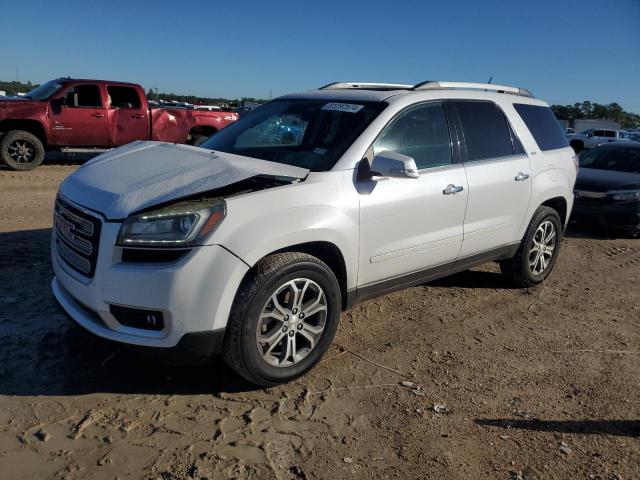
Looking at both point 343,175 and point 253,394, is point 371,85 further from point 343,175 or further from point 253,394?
point 253,394

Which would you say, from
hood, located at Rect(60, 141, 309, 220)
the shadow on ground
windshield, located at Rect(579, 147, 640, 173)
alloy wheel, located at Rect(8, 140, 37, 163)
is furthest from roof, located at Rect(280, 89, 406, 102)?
alloy wheel, located at Rect(8, 140, 37, 163)

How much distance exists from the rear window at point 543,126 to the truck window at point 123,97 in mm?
10059

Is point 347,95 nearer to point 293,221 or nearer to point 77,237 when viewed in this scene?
point 293,221

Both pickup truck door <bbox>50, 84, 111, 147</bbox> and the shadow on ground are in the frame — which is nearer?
the shadow on ground

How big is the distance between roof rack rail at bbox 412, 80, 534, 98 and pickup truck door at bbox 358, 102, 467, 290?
0.26 metres

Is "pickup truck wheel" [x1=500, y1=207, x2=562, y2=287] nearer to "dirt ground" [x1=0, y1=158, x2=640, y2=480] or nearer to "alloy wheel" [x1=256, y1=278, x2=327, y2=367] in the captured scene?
"dirt ground" [x1=0, y1=158, x2=640, y2=480]

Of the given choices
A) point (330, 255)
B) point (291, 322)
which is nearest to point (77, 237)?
point (291, 322)

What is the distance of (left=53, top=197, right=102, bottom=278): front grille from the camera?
10.3 ft

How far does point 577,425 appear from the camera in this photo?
10.6 ft

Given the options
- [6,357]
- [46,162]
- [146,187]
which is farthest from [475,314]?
[46,162]

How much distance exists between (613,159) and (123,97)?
10.3 metres

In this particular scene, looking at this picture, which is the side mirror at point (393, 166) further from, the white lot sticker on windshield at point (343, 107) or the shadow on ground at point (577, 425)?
the shadow on ground at point (577, 425)

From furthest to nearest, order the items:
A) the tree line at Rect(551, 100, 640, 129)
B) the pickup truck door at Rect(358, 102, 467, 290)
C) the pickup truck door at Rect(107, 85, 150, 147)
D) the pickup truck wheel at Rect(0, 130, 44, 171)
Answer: the tree line at Rect(551, 100, 640, 129) < the pickup truck door at Rect(107, 85, 150, 147) < the pickup truck wheel at Rect(0, 130, 44, 171) < the pickup truck door at Rect(358, 102, 467, 290)

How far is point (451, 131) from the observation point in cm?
450
